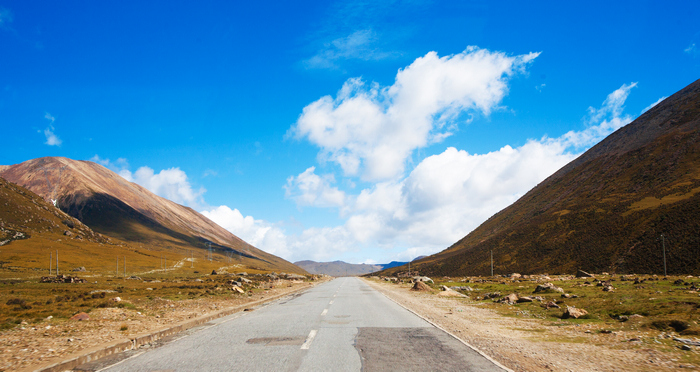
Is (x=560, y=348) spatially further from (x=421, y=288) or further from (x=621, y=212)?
(x=621, y=212)

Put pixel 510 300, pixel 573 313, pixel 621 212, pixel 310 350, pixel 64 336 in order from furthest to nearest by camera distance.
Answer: pixel 621 212, pixel 510 300, pixel 573 313, pixel 64 336, pixel 310 350

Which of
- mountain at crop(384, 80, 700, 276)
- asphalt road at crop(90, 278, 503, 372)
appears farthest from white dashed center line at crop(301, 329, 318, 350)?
mountain at crop(384, 80, 700, 276)

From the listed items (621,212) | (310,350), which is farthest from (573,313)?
(621,212)

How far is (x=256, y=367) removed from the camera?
7.92 metres

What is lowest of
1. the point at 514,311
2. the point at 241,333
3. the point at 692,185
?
the point at 514,311

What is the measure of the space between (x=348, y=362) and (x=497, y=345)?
5.52 meters

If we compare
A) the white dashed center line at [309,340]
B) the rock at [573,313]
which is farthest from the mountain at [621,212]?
the white dashed center line at [309,340]

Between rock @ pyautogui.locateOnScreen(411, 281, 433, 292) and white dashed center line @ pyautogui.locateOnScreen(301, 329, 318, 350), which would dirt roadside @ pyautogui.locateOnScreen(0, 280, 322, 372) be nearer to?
white dashed center line @ pyautogui.locateOnScreen(301, 329, 318, 350)

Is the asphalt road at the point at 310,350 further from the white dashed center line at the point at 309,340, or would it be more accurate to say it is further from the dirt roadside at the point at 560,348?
the dirt roadside at the point at 560,348

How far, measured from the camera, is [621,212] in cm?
9175

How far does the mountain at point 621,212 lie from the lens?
7381cm

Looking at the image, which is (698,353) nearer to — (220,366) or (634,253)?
(220,366)

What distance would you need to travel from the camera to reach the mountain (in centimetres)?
7381

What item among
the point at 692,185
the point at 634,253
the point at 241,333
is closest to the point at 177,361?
the point at 241,333
